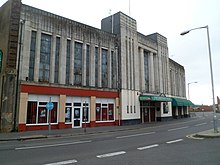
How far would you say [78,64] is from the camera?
24.0 metres

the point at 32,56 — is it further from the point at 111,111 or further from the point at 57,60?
the point at 111,111

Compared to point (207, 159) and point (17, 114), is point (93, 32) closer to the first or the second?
point (17, 114)

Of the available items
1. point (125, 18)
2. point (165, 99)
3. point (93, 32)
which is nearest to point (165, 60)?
point (165, 99)

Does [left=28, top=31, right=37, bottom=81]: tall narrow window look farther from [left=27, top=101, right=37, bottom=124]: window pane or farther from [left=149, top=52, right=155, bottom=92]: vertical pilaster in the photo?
[left=149, top=52, right=155, bottom=92]: vertical pilaster

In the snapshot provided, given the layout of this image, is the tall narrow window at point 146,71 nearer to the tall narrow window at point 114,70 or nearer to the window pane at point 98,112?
the tall narrow window at point 114,70

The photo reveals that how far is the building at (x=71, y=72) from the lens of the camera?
18.7 m

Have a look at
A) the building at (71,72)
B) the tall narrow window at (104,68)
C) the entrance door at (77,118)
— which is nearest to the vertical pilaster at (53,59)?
the building at (71,72)

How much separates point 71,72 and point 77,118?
5.21 m

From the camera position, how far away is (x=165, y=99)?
32562mm

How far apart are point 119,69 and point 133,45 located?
506cm

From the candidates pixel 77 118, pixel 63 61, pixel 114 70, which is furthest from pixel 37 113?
pixel 114 70

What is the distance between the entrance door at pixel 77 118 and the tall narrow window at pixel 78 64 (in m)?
3.00

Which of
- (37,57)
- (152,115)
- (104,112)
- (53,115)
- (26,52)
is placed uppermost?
(26,52)

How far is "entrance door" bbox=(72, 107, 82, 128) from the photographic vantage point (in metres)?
22.4
